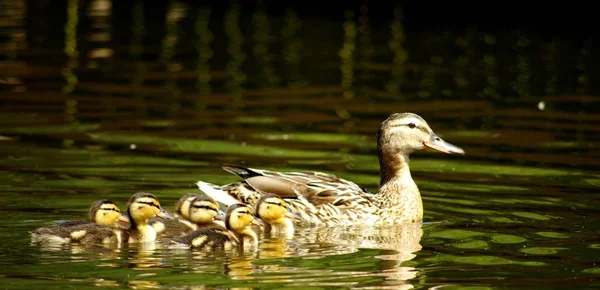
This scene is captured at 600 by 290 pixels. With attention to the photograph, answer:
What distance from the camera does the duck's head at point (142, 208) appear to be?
10.3 meters

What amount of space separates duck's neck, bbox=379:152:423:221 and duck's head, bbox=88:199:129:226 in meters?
2.31

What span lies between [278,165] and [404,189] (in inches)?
97.2

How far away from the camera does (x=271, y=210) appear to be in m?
10.9

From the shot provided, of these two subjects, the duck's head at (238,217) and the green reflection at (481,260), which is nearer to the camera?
Result: the green reflection at (481,260)

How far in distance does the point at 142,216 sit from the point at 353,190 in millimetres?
2070

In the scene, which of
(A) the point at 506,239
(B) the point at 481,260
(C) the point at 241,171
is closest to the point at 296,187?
(C) the point at 241,171

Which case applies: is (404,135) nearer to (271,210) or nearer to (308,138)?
(271,210)

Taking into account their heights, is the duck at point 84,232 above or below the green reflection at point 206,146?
below

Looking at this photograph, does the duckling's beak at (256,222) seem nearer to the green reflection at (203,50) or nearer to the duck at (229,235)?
the duck at (229,235)

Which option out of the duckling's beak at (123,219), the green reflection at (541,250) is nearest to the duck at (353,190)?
the duckling's beak at (123,219)

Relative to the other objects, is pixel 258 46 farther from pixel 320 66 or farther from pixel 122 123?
pixel 122 123

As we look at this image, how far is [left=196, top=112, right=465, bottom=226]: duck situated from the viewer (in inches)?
454

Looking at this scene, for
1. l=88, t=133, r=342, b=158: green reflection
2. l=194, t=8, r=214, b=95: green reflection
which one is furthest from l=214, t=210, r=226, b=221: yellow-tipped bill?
l=194, t=8, r=214, b=95: green reflection

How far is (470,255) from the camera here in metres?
10.1
